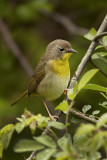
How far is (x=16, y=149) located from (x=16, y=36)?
16.1 feet

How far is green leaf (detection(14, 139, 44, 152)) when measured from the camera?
1366 mm

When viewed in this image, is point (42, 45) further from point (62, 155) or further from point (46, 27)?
point (62, 155)

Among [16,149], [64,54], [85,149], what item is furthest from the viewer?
[64,54]

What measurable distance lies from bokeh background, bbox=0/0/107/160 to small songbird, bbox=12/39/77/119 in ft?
3.25

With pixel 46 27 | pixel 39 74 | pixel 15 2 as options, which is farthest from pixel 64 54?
pixel 46 27

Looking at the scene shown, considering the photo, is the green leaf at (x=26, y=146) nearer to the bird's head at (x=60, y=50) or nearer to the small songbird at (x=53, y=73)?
the small songbird at (x=53, y=73)

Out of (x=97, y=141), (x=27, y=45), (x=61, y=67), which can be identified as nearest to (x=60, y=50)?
(x=61, y=67)

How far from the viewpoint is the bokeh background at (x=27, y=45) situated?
17.1ft

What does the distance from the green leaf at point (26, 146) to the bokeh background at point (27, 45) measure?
142 inches

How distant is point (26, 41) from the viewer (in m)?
6.09

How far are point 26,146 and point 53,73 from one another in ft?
8.31

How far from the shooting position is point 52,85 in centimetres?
390

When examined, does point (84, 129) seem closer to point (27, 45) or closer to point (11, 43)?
point (11, 43)

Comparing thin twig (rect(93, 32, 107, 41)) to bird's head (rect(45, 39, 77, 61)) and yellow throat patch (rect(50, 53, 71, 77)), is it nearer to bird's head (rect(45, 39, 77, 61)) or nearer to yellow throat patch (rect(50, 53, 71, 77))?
yellow throat patch (rect(50, 53, 71, 77))
